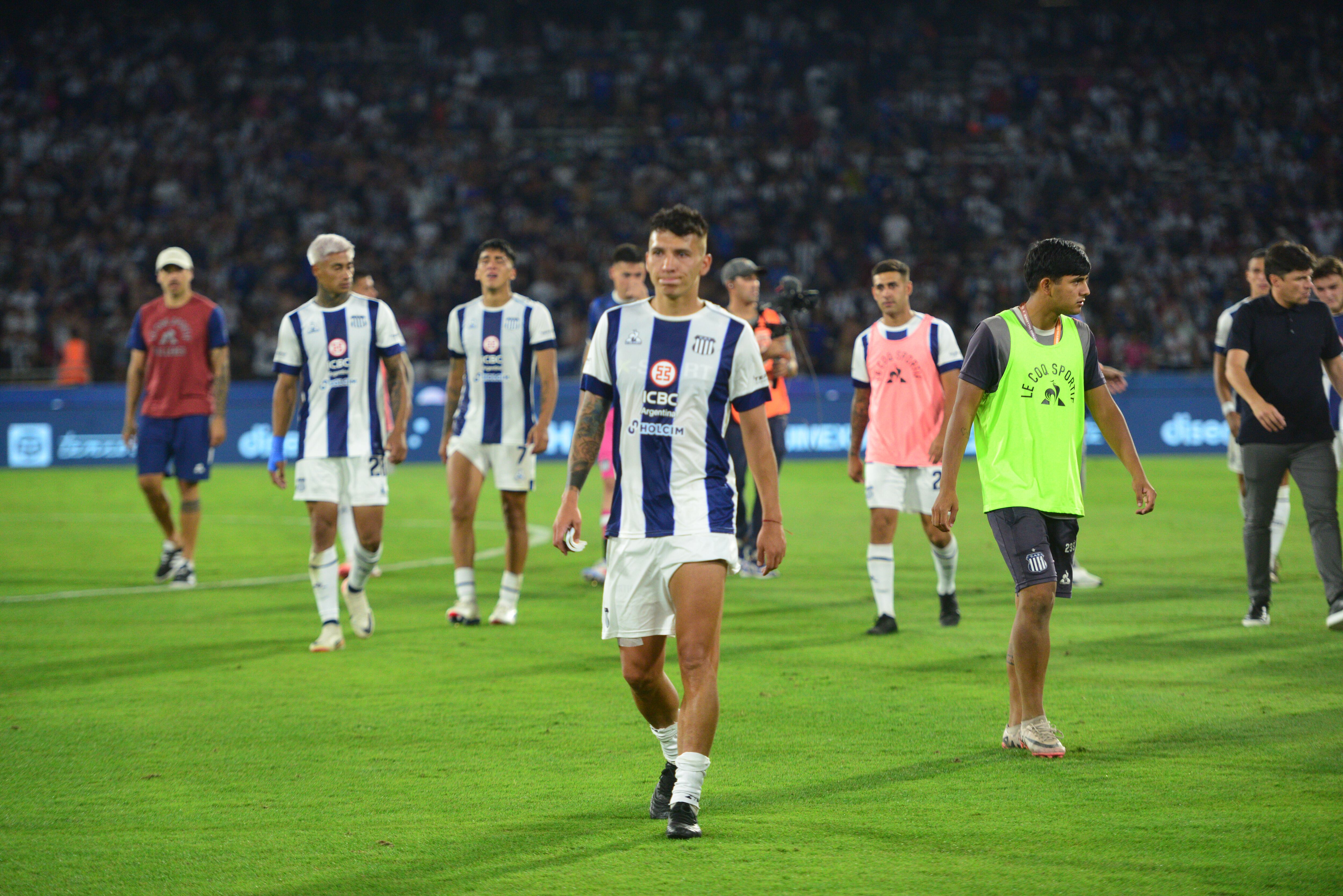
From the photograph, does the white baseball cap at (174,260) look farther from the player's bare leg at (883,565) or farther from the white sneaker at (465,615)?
the player's bare leg at (883,565)

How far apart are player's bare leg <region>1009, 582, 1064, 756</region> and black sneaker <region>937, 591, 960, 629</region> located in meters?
3.26

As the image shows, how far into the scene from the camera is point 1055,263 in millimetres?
5625

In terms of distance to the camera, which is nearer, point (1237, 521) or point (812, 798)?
point (812, 798)

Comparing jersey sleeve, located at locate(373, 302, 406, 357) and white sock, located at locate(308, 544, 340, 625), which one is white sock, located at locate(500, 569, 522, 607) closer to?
white sock, located at locate(308, 544, 340, 625)

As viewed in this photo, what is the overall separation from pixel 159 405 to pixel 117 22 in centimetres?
2545

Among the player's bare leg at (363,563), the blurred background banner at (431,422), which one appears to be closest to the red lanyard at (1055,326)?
the player's bare leg at (363,563)

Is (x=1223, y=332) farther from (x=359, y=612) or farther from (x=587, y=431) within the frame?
(x=587, y=431)

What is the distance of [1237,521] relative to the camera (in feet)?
48.5

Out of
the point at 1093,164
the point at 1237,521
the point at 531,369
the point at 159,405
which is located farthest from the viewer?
the point at 1093,164

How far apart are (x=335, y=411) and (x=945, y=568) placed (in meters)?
4.01

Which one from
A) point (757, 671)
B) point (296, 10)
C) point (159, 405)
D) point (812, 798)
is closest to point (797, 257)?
point (296, 10)

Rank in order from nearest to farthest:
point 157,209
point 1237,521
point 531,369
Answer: point 531,369
point 1237,521
point 157,209

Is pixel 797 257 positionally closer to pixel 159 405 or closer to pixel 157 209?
pixel 157 209

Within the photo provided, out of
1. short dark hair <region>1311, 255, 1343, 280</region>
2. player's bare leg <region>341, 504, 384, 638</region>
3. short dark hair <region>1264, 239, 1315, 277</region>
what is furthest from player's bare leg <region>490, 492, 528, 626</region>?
short dark hair <region>1311, 255, 1343, 280</region>
